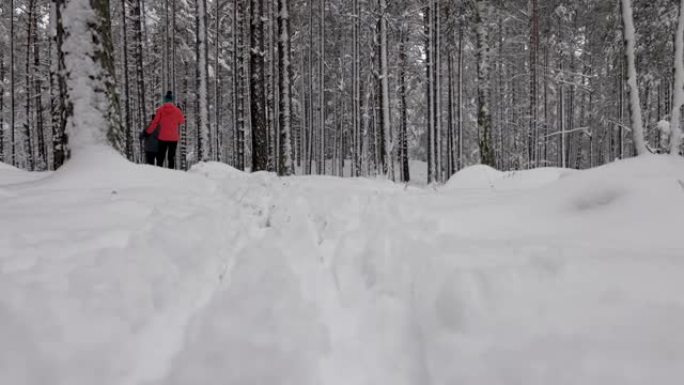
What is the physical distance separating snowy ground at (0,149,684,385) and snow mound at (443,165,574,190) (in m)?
3.11

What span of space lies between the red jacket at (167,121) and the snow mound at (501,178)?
6241 millimetres

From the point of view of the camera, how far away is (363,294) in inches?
104

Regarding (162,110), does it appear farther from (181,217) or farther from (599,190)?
(599,190)

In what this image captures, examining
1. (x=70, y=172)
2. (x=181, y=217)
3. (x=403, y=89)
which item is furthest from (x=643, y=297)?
(x=403, y=89)

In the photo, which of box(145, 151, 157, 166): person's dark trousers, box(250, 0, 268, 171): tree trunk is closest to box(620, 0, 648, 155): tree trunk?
box(250, 0, 268, 171): tree trunk

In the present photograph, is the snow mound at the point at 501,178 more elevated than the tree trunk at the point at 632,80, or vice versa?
the tree trunk at the point at 632,80

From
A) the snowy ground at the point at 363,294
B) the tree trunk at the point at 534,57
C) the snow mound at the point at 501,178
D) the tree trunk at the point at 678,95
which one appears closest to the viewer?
the snowy ground at the point at 363,294

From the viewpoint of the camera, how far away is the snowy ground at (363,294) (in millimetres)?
1619

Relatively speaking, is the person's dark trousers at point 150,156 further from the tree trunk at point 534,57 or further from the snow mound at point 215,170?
the tree trunk at point 534,57

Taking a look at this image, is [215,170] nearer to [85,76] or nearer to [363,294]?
[85,76]

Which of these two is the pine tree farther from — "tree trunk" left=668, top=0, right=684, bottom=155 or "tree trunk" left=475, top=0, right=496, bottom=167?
"tree trunk" left=475, top=0, right=496, bottom=167

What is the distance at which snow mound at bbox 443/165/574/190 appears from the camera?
6.88 metres

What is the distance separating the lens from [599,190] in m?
3.27

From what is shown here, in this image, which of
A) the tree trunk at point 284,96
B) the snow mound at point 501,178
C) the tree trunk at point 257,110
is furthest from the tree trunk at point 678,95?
the tree trunk at point 257,110
